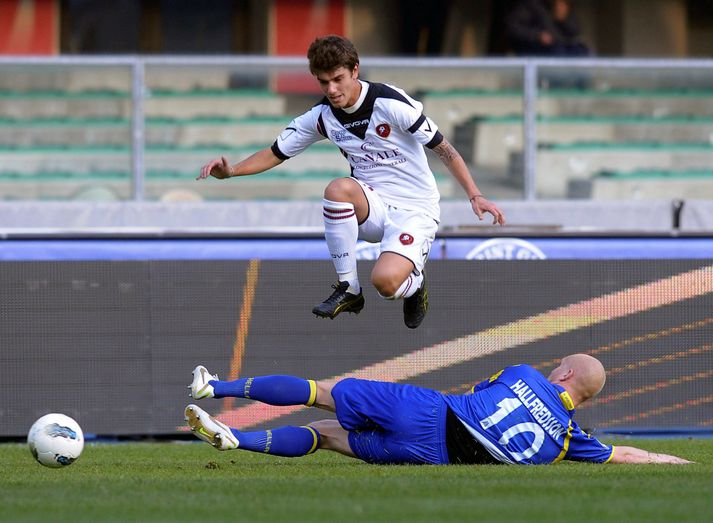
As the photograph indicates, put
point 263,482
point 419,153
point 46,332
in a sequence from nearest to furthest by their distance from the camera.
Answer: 1. point 263,482
2. point 419,153
3. point 46,332

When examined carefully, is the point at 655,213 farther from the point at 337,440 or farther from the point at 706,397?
the point at 337,440

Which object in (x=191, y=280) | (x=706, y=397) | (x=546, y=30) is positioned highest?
(x=546, y=30)

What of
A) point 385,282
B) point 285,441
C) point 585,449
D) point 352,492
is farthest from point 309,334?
point 352,492

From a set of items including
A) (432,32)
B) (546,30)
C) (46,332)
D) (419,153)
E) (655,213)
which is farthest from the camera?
(432,32)

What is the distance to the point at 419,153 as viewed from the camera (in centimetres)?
880

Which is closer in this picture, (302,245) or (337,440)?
(337,440)

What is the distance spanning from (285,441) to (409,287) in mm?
1251

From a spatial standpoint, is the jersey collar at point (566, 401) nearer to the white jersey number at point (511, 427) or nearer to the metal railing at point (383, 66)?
the white jersey number at point (511, 427)

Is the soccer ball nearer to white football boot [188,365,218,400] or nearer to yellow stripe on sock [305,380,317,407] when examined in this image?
white football boot [188,365,218,400]

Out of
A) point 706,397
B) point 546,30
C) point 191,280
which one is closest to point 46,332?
point 191,280

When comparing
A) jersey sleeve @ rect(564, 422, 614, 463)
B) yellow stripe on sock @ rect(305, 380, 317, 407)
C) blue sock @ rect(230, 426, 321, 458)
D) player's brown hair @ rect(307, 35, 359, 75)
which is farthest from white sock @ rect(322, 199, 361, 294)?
jersey sleeve @ rect(564, 422, 614, 463)

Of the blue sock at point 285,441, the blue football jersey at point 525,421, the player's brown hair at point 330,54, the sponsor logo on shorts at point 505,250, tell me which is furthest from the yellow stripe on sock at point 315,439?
the sponsor logo on shorts at point 505,250

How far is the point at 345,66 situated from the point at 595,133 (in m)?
5.61

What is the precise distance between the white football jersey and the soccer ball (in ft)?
7.32
